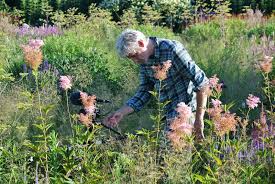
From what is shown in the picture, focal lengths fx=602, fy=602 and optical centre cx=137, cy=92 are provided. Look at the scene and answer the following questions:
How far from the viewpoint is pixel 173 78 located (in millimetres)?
4465

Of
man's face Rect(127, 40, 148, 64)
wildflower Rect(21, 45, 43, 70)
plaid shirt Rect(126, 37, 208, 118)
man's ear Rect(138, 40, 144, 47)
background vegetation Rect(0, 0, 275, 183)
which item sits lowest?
background vegetation Rect(0, 0, 275, 183)

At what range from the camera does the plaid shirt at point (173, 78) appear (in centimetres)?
423

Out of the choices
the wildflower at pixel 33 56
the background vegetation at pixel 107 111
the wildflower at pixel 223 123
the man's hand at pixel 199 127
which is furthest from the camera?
the man's hand at pixel 199 127

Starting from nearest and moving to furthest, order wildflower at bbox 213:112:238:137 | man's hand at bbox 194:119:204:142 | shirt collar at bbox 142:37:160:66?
wildflower at bbox 213:112:238:137, man's hand at bbox 194:119:204:142, shirt collar at bbox 142:37:160:66

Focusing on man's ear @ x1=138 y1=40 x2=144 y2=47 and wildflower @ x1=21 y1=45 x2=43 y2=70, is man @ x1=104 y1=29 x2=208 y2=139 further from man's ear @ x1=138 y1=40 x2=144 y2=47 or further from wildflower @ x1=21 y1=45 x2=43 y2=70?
wildflower @ x1=21 y1=45 x2=43 y2=70

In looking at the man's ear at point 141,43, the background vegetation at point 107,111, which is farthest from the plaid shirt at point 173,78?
the background vegetation at point 107,111

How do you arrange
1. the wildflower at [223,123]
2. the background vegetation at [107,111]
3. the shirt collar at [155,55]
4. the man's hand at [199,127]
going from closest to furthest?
the wildflower at [223,123] < the background vegetation at [107,111] < the man's hand at [199,127] < the shirt collar at [155,55]

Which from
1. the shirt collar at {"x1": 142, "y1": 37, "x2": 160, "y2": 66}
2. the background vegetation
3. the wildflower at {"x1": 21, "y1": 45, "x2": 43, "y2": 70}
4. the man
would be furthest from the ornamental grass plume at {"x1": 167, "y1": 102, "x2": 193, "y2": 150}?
the shirt collar at {"x1": 142, "y1": 37, "x2": 160, "y2": 66}

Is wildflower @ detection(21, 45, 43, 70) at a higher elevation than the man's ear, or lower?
higher

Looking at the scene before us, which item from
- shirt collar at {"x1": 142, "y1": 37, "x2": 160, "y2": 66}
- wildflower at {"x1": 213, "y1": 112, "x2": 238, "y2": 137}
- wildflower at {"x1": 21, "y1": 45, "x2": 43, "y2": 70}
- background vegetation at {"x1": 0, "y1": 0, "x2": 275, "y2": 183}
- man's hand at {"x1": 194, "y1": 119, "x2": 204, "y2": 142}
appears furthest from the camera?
shirt collar at {"x1": 142, "y1": 37, "x2": 160, "y2": 66}

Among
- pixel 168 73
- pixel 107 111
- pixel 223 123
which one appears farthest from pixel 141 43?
pixel 107 111

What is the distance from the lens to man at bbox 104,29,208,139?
4.15m

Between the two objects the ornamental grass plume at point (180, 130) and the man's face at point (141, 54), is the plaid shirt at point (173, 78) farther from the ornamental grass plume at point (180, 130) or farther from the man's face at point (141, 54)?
the ornamental grass plume at point (180, 130)

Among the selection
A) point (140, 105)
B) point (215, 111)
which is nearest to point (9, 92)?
point (140, 105)
